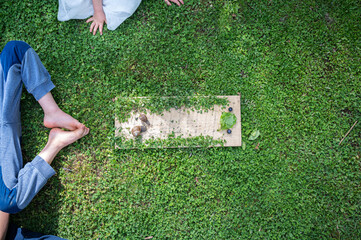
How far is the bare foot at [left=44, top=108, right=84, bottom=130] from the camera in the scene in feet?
11.7

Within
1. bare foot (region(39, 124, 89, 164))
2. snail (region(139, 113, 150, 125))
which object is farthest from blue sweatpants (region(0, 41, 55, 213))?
snail (region(139, 113, 150, 125))

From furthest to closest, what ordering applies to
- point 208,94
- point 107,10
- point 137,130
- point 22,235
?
point 208,94 < point 107,10 < point 137,130 < point 22,235

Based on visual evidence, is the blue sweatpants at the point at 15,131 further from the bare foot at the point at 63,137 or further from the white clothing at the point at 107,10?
the white clothing at the point at 107,10

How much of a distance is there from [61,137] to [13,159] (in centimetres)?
69

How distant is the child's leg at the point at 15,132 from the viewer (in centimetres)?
323

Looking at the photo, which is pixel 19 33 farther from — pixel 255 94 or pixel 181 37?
pixel 255 94

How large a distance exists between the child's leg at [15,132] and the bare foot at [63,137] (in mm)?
299

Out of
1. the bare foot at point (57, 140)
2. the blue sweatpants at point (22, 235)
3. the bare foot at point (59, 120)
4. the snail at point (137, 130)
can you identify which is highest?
the bare foot at point (59, 120)

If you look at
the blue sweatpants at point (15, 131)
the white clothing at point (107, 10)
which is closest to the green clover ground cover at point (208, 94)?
the white clothing at point (107, 10)

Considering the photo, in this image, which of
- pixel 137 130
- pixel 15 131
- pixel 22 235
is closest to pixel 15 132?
pixel 15 131

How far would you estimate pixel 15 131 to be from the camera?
11.3ft

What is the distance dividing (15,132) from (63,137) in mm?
662

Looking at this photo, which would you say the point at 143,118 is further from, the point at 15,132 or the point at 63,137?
the point at 15,132

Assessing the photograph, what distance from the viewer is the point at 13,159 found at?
334 centimetres
